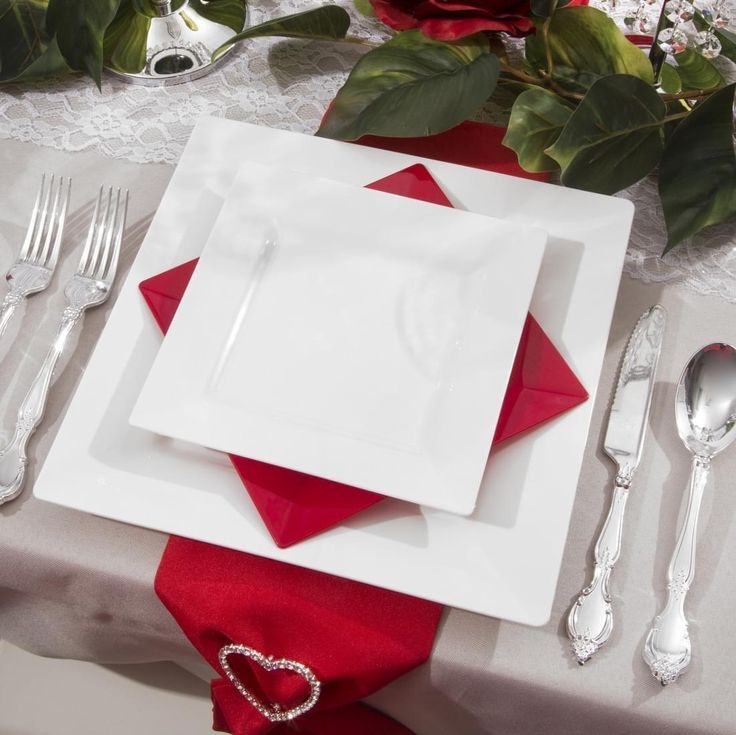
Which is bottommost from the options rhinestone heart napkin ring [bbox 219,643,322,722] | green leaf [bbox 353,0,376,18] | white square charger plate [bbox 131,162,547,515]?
rhinestone heart napkin ring [bbox 219,643,322,722]

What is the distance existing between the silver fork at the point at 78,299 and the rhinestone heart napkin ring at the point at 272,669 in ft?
0.63

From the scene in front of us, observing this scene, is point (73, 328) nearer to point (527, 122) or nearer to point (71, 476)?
point (71, 476)

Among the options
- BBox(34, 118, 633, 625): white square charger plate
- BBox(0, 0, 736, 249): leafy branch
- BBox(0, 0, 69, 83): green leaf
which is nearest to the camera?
BBox(34, 118, 633, 625): white square charger plate

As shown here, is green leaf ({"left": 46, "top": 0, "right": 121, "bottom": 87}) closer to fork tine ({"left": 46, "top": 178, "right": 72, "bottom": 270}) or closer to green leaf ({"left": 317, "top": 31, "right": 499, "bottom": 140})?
fork tine ({"left": 46, "top": 178, "right": 72, "bottom": 270})

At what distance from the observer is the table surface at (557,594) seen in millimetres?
521

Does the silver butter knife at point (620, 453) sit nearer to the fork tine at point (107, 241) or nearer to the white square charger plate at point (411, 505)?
the white square charger plate at point (411, 505)

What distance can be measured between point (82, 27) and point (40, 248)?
7.8 inches

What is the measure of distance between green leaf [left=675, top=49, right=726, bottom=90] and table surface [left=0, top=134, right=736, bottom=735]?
19 cm

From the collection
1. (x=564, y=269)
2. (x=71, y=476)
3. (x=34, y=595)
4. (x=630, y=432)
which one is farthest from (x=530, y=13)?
(x=34, y=595)

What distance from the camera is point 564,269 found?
60 cm

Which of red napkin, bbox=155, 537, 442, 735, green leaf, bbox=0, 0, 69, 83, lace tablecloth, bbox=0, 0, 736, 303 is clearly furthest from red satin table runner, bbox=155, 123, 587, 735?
green leaf, bbox=0, 0, 69, 83

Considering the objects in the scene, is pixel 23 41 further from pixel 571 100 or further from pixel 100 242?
pixel 571 100

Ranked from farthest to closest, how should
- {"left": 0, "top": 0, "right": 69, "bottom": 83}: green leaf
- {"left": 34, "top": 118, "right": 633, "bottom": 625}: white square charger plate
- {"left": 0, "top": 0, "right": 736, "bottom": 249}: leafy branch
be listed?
{"left": 0, "top": 0, "right": 69, "bottom": 83}: green leaf < {"left": 0, "top": 0, "right": 736, "bottom": 249}: leafy branch < {"left": 34, "top": 118, "right": 633, "bottom": 625}: white square charger plate

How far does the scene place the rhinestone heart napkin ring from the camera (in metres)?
0.53
